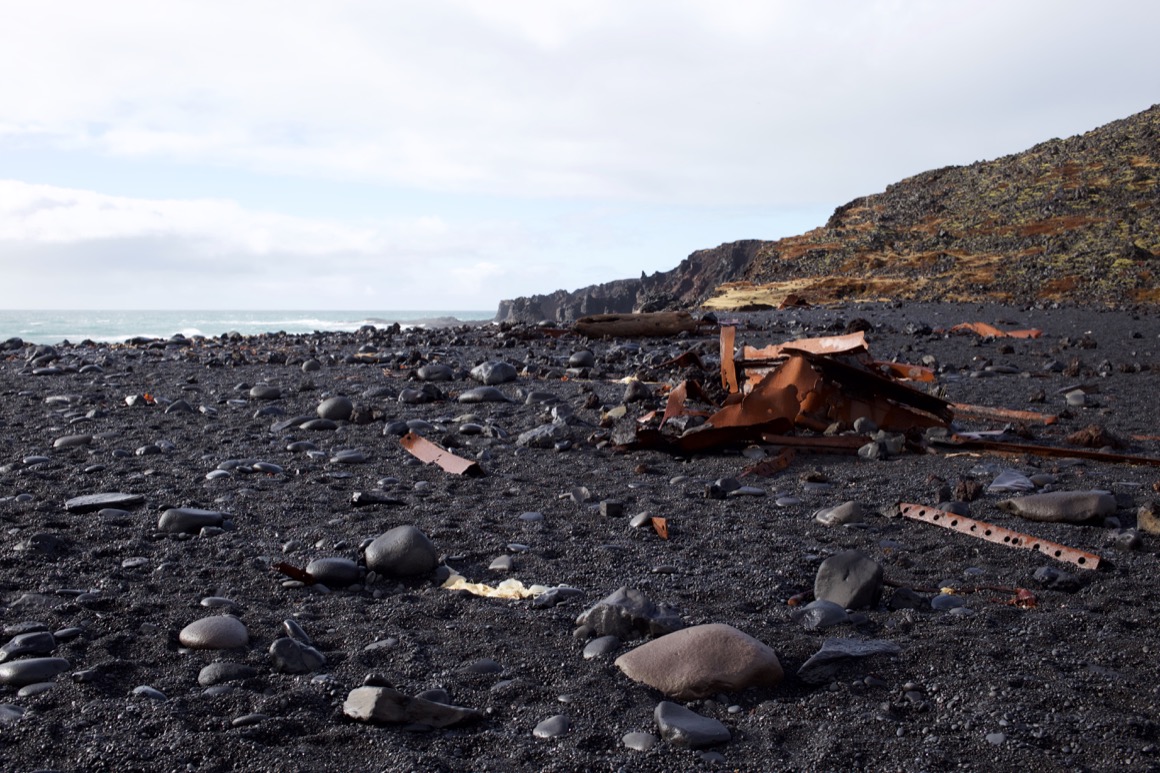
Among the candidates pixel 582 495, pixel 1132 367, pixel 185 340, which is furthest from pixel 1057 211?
pixel 582 495

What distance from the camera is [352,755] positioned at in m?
1.73

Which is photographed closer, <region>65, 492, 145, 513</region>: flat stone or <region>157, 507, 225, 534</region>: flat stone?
<region>157, 507, 225, 534</region>: flat stone

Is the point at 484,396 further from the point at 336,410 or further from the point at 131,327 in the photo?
the point at 131,327

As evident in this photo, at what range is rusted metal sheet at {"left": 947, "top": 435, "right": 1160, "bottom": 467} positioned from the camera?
13.4 feet

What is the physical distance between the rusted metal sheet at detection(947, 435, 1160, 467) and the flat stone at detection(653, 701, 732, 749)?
309 cm

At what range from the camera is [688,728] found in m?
1.79

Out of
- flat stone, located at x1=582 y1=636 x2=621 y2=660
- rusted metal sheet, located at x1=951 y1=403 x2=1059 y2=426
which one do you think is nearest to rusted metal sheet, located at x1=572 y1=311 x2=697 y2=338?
rusted metal sheet, located at x1=951 y1=403 x2=1059 y2=426

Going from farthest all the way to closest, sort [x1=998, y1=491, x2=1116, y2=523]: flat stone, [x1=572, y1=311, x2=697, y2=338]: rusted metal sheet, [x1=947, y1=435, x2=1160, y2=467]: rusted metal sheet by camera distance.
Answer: [x1=572, y1=311, x2=697, y2=338]: rusted metal sheet
[x1=947, y1=435, x2=1160, y2=467]: rusted metal sheet
[x1=998, y1=491, x2=1116, y2=523]: flat stone

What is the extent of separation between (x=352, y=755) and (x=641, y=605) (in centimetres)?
→ 91

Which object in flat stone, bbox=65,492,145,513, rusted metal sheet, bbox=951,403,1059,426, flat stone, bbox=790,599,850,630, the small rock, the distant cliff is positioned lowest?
flat stone, bbox=790,599,850,630

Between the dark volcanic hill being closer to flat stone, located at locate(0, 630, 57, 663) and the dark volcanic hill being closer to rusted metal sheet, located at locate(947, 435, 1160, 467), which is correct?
rusted metal sheet, located at locate(947, 435, 1160, 467)

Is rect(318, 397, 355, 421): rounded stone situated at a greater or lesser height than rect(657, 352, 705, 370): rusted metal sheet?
lesser

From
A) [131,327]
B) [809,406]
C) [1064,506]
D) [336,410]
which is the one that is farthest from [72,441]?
[131,327]

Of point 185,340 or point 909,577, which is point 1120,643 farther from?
point 185,340
